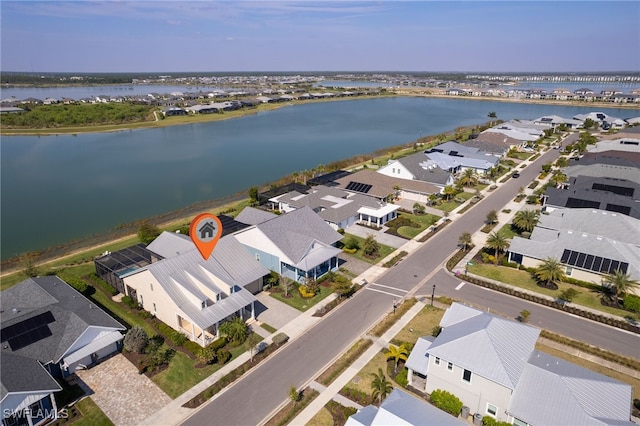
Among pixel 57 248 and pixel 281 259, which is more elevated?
pixel 281 259

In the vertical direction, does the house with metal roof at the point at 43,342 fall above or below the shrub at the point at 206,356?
above

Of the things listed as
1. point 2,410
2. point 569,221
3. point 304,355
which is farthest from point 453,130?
point 2,410

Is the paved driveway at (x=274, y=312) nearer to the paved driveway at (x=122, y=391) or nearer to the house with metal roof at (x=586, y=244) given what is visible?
the paved driveway at (x=122, y=391)

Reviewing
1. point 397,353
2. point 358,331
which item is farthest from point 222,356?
point 397,353

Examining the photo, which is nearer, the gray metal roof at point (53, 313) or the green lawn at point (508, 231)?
the gray metal roof at point (53, 313)

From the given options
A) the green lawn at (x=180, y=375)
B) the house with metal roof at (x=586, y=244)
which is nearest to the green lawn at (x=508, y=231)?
the house with metal roof at (x=586, y=244)

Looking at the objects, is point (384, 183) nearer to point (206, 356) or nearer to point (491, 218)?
point (491, 218)

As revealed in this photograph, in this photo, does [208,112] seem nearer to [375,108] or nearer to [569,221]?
[375,108]
